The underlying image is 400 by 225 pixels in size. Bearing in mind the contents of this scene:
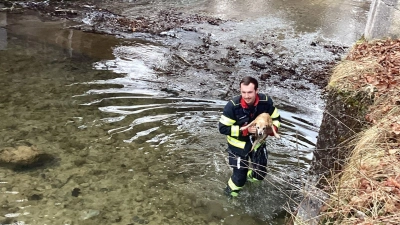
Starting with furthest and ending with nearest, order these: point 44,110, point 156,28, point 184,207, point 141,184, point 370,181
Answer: point 156,28, point 44,110, point 141,184, point 184,207, point 370,181

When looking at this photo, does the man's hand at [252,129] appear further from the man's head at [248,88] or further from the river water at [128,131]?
the river water at [128,131]

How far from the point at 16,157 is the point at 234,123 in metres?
3.53

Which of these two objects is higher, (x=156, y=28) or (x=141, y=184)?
(x=156, y=28)

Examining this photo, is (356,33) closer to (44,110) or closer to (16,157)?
(44,110)

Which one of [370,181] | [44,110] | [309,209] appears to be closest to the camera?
[370,181]

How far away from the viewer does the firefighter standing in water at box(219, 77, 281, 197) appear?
4.96m

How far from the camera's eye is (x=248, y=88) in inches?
190

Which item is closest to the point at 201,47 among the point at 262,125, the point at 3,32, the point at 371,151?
the point at 3,32

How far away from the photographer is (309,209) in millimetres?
4324

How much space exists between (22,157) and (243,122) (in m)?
3.56

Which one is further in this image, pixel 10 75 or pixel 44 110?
pixel 10 75

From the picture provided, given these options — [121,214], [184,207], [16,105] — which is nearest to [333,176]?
[184,207]

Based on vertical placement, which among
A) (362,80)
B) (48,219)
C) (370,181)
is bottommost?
(48,219)

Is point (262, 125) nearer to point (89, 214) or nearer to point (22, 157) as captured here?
point (89, 214)
